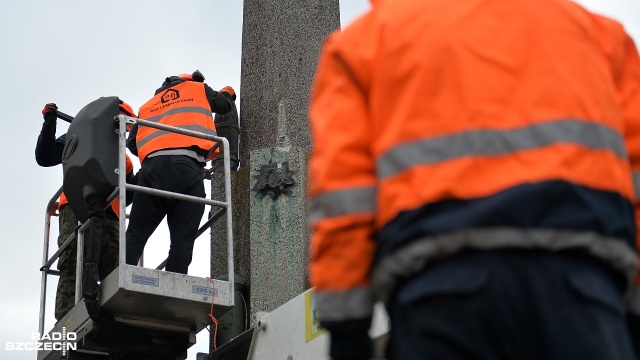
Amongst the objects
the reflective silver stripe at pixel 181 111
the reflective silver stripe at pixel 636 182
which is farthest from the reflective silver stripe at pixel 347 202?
the reflective silver stripe at pixel 181 111

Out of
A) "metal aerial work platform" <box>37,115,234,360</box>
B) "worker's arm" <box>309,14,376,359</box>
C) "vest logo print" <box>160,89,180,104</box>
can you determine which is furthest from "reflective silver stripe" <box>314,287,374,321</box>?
"vest logo print" <box>160,89,180,104</box>

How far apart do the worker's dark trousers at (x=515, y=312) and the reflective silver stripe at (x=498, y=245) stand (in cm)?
2

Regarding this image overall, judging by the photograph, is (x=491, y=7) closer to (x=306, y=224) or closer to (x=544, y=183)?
(x=544, y=183)

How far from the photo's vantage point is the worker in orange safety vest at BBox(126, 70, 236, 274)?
723 centimetres

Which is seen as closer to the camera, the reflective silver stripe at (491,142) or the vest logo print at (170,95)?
the reflective silver stripe at (491,142)

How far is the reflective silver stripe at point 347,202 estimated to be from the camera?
243 cm

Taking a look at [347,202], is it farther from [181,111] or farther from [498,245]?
[181,111]

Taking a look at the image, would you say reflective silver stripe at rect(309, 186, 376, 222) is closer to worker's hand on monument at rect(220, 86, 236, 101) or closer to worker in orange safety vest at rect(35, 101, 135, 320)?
worker in orange safety vest at rect(35, 101, 135, 320)

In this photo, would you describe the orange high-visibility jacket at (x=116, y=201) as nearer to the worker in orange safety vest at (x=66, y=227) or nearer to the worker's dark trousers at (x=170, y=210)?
the worker in orange safety vest at (x=66, y=227)

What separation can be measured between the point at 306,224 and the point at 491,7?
211 inches

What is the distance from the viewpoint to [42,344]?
7684mm

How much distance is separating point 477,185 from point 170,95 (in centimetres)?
566

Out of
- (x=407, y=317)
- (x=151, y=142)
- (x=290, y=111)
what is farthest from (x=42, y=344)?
(x=407, y=317)

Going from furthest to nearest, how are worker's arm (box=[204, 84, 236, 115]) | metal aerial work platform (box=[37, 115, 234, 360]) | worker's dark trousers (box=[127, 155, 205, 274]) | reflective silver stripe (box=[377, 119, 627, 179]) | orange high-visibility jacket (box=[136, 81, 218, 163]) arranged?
1. worker's arm (box=[204, 84, 236, 115])
2. orange high-visibility jacket (box=[136, 81, 218, 163])
3. worker's dark trousers (box=[127, 155, 205, 274])
4. metal aerial work platform (box=[37, 115, 234, 360])
5. reflective silver stripe (box=[377, 119, 627, 179])
